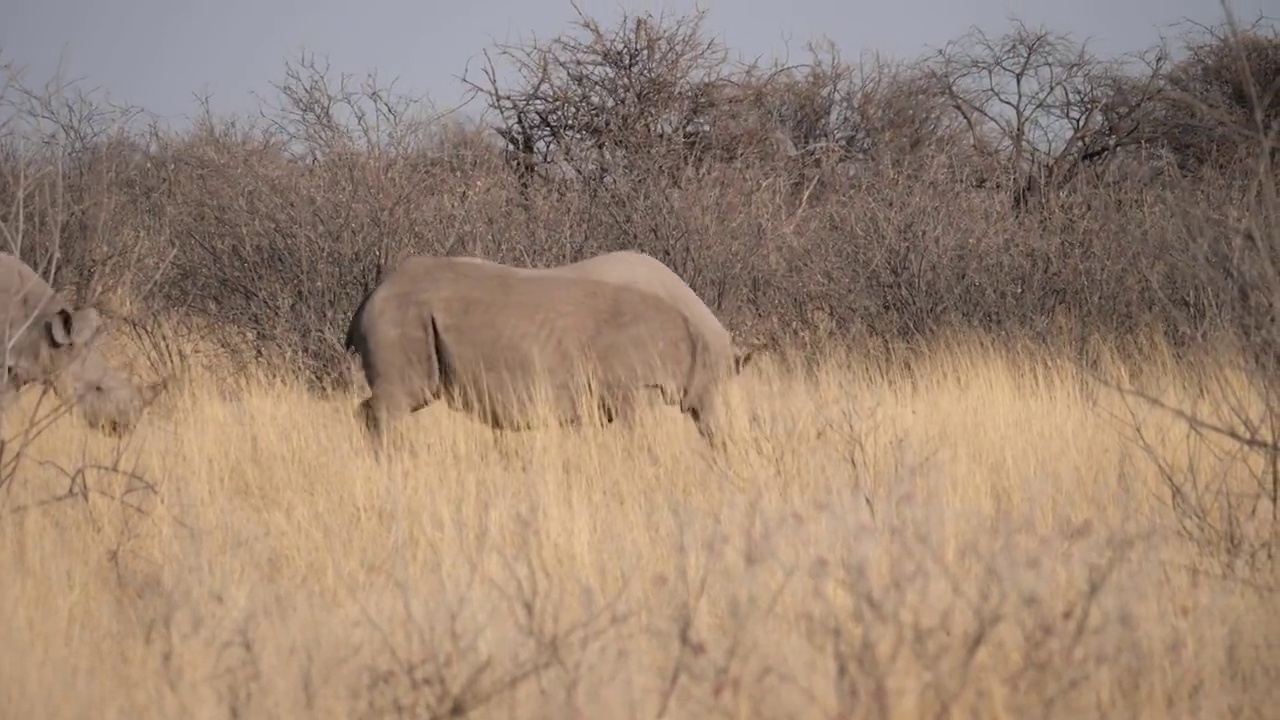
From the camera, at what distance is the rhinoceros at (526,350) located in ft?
20.7

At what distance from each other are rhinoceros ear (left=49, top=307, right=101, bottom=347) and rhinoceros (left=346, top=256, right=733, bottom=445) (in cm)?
158

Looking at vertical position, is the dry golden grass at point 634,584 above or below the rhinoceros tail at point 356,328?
below

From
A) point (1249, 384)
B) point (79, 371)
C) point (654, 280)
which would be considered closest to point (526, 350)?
point (654, 280)

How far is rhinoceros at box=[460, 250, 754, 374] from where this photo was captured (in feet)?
21.6

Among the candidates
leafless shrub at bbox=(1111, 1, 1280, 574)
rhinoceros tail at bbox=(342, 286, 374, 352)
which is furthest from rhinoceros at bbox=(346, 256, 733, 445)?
leafless shrub at bbox=(1111, 1, 1280, 574)

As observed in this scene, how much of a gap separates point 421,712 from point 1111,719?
5.12 feet

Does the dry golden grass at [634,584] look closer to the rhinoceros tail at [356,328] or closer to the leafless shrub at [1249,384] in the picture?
the leafless shrub at [1249,384]

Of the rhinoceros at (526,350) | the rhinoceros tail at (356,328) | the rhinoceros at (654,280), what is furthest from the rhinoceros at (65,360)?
the rhinoceros at (654,280)

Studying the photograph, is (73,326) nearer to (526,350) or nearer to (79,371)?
(79,371)

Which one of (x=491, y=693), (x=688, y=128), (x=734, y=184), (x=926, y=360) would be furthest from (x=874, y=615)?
(x=688, y=128)

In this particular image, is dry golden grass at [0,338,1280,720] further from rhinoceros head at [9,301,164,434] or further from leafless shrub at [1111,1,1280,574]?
rhinoceros head at [9,301,164,434]

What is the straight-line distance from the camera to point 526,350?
6.30 meters

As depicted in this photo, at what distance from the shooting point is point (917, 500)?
4.49 metres

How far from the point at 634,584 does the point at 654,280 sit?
2.83 metres
